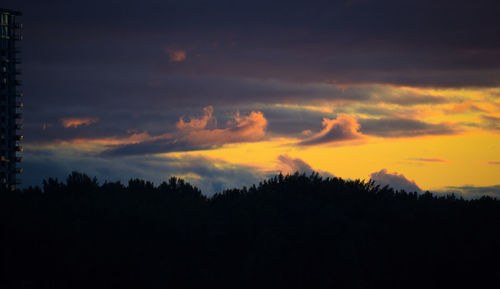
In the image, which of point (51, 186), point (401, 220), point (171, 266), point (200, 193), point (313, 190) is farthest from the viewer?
point (200, 193)

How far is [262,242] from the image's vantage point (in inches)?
1750

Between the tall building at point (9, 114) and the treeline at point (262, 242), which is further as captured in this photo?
the tall building at point (9, 114)

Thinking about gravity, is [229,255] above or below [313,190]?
below

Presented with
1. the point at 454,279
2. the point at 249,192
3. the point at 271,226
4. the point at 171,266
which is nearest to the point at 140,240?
the point at 171,266

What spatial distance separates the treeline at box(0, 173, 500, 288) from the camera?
40.3 meters

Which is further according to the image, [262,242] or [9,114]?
[9,114]

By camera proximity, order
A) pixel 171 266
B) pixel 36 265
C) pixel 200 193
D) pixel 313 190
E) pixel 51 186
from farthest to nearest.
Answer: pixel 200 193 → pixel 51 186 → pixel 313 190 → pixel 171 266 → pixel 36 265

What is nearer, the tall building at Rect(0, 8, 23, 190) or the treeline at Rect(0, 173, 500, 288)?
the treeline at Rect(0, 173, 500, 288)

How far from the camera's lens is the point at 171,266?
4272 cm

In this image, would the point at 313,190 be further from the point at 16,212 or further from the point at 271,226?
the point at 16,212

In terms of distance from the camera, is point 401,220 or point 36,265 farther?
point 401,220

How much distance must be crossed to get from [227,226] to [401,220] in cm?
1328

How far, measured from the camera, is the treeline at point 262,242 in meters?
40.3

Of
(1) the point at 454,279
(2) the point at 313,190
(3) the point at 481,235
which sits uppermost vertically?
(2) the point at 313,190
